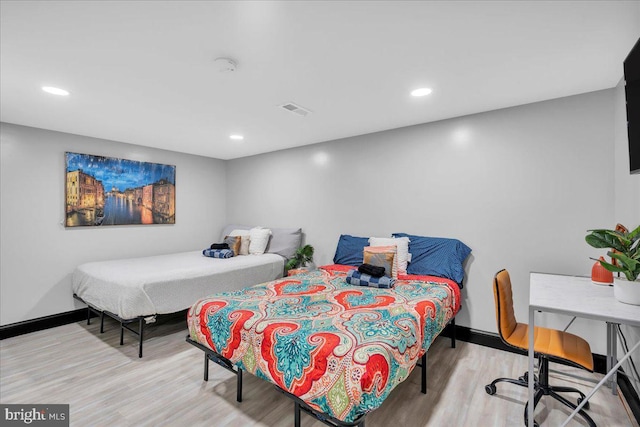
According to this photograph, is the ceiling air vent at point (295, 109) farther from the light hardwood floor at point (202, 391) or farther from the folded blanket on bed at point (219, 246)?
the light hardwood floor at point (202, 391)

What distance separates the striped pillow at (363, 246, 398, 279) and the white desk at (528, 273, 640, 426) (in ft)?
3.88

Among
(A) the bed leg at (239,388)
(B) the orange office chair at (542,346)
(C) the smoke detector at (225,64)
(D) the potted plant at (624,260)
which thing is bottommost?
(A) the bed leg at (239,388)

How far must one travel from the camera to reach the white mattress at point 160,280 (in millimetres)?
2895

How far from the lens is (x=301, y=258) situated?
14.4 ft

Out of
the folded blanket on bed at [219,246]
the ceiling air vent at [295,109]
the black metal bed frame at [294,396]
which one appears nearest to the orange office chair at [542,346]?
the black metal bed frame at [294,396]

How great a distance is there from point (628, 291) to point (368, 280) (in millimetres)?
1757

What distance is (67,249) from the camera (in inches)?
150

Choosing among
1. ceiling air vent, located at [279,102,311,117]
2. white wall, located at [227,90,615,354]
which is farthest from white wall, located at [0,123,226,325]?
white wall, located at [227,90,615,354]

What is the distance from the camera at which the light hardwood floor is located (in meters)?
1.99

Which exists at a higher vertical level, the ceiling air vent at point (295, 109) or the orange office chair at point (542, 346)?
the ceiling air vent at point (295, 109)

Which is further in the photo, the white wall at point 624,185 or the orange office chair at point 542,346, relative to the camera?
the white wall at point 624,185

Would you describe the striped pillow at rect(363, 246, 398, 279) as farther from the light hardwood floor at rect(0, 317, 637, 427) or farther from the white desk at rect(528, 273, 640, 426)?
the white desk at rect(528, 273, 640, 426)

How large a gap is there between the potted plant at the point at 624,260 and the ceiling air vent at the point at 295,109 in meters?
2.53

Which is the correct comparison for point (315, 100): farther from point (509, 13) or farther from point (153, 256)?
point (153, 256)
